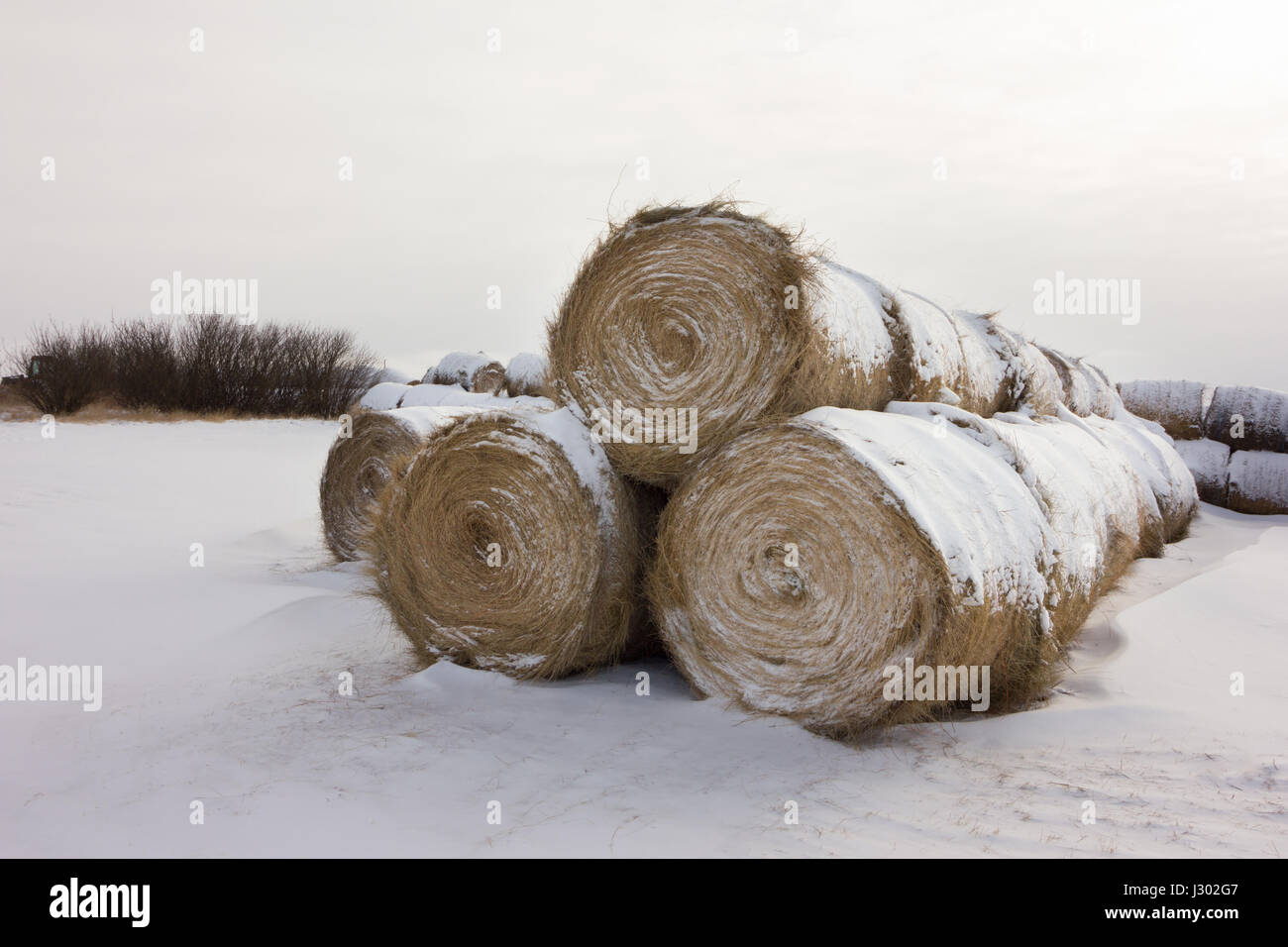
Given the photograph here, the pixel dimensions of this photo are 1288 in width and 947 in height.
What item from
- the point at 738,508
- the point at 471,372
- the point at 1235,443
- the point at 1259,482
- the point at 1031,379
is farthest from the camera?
the point at 471,372

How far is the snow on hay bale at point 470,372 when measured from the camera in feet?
67.9

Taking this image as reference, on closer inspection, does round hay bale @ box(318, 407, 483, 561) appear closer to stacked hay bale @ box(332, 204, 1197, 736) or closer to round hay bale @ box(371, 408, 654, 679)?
stacked hay bale @ box(332, 204, 1197, 736)

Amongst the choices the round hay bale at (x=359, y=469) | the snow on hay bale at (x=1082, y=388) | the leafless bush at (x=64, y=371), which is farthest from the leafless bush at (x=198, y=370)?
the snow on hay bale at (x=1082, y=388)

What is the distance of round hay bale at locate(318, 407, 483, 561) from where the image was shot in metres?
8.28

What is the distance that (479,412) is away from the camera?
4.96 meters

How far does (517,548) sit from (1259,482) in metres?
Result: 10.9

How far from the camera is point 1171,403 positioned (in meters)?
13.0

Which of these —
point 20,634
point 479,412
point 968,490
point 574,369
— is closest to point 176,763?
point 479,412

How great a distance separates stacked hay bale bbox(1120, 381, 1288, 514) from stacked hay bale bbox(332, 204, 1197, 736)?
804 cm

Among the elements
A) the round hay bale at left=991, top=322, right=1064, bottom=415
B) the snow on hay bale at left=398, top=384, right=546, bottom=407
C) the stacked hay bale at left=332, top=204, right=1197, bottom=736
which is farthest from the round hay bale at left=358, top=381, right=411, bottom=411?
the stacked hay bale at left=332, top=204, right=1197, bottom=736

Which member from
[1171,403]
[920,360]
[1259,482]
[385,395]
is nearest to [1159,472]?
[1259,482]

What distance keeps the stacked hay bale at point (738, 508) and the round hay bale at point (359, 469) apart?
10.0 ft

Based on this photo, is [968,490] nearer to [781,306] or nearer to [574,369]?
[781,306]

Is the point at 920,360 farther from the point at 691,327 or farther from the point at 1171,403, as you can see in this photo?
the point at 1171,403
